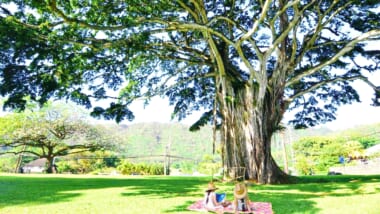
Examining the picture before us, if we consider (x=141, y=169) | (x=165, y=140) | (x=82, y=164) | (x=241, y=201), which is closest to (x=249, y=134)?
(x=241, y=201)

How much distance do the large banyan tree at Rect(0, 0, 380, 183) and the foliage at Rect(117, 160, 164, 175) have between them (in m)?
7.85

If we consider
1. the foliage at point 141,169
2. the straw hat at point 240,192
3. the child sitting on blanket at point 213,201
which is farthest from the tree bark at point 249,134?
the foliage at point 141,169

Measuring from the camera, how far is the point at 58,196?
632 cm

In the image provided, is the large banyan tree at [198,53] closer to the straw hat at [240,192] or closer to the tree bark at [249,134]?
the tree bark at [249,134]

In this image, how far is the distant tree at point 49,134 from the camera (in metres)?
21.1

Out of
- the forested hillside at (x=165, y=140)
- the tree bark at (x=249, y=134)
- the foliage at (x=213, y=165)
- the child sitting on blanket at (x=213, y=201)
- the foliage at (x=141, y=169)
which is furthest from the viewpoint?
the forested hillside at (x=165, y=140)

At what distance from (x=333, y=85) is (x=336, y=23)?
2655 mm

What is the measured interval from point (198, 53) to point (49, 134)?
15.1 metres

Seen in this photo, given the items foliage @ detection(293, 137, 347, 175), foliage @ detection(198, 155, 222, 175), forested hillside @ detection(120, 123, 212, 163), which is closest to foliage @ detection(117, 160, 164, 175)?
foliage @ detection(198, 155, 222, 175)

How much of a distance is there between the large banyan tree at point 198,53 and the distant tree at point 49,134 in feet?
40.7

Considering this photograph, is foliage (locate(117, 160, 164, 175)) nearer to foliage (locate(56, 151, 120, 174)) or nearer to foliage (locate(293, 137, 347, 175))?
foliage (locate(56, 151, 120, 174))

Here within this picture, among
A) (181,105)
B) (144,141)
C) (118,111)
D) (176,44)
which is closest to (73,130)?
(181,105)

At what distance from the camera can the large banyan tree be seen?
7543 mm

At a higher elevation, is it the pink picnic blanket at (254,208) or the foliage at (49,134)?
the foliage at (49,134)
